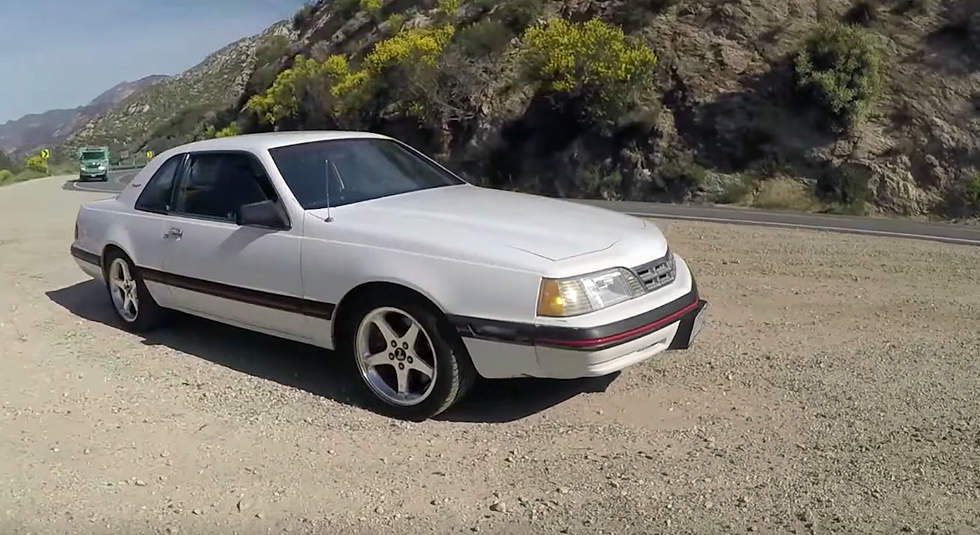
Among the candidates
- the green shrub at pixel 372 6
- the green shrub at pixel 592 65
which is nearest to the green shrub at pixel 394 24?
the green shrub at pixel 372 6

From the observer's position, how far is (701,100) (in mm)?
23781

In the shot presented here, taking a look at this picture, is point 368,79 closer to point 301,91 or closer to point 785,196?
point 301,91

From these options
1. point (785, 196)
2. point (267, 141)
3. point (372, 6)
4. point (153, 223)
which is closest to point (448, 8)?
point (372, 6)

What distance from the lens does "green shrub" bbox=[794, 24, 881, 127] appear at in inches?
825

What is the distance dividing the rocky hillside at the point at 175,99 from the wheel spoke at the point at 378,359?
6498 centimetres

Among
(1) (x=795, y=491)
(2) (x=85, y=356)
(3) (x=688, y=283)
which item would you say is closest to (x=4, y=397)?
(2) (x=85, y=356)

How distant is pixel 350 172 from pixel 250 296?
1.00 m

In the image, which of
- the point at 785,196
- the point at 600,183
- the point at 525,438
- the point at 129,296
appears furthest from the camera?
the point at 600,183

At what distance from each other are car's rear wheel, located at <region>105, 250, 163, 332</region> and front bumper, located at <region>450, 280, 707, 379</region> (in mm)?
3052

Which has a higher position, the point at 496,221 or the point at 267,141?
the point at 267,141

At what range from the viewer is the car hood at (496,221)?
4621 millimetres

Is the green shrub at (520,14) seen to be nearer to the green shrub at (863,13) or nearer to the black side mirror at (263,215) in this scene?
the green shrub at (863,13)

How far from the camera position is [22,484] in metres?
4.22

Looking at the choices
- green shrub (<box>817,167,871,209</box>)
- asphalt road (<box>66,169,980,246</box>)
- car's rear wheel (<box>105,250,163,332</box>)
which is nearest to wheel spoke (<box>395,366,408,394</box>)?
car's rear wheel (<box>105,250,163,332</box>)
